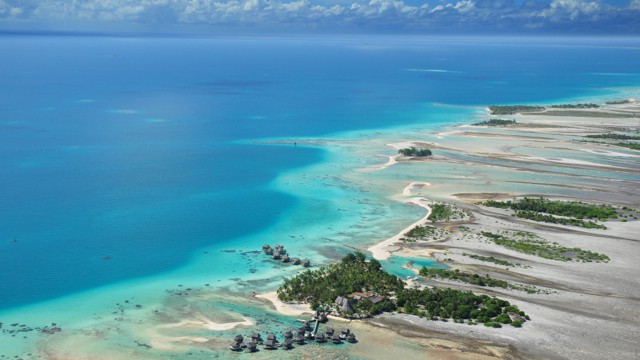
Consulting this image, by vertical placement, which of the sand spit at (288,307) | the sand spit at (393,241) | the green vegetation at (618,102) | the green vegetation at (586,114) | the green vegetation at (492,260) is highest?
the green vegetation at (618,102)

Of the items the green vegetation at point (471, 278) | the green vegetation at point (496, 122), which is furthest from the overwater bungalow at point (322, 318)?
the green vegetation at point (496, 122)

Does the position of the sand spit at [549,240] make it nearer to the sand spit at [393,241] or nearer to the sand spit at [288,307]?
the sand spit at [393,241]

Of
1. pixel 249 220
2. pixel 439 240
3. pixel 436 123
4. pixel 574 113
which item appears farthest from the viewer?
pixel 574 113

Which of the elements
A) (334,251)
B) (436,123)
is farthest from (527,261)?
(436,123)

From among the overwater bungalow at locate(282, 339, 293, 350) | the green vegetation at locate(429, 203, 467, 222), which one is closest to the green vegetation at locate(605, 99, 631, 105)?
the green vegetation at locate(429, 203, 467, 222)

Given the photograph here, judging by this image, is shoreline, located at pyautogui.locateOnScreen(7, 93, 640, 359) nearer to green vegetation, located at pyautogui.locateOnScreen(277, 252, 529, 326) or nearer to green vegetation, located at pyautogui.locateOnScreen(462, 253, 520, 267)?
green vegetation, located at pyautogui.locateOnScreen(462, 253, 520, 267)

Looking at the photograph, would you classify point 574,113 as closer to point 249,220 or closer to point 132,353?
point 249,220
